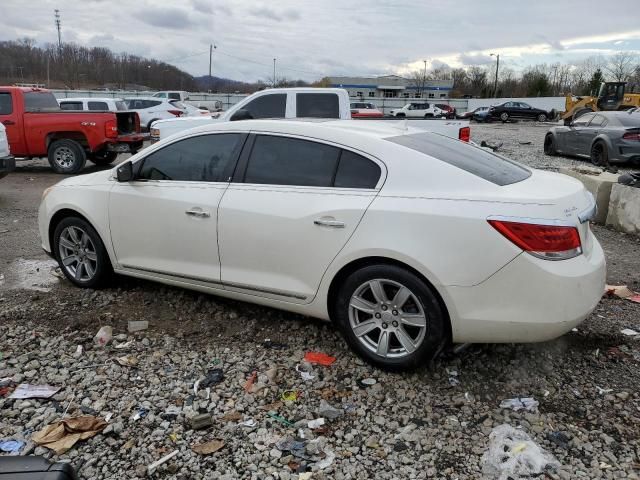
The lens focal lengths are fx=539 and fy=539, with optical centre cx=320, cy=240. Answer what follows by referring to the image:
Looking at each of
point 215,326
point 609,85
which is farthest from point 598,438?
point 609,85

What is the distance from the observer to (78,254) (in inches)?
196

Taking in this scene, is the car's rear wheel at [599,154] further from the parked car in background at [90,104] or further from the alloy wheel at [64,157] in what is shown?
the parked car in background at [90,104]

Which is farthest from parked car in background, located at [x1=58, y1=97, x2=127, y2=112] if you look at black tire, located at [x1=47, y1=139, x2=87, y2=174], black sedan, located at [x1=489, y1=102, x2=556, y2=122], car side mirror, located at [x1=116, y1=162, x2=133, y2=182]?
black sedan, located at [x1=489, y1=102, x2=556, y2=122]

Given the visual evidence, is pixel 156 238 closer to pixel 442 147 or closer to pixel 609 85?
pixel 442 147

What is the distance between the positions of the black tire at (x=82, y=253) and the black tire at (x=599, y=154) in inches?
509

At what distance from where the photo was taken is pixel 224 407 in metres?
3.24

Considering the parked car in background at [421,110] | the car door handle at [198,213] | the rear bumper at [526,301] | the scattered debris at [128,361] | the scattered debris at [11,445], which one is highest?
the parked car in background at [421,110]

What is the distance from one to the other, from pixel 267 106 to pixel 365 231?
740 cm

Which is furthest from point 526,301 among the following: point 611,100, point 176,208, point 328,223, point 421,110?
point 421,110

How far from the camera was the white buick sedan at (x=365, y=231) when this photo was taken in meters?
3.09

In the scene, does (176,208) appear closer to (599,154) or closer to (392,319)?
(392,319)

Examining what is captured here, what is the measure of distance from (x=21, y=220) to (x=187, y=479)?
6840 millimetres

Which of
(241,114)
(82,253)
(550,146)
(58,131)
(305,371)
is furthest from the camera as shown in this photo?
(550,146)

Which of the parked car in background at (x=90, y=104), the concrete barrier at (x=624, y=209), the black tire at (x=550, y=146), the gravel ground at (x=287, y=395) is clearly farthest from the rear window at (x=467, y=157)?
the parked car in background at (x=90, y=104)
